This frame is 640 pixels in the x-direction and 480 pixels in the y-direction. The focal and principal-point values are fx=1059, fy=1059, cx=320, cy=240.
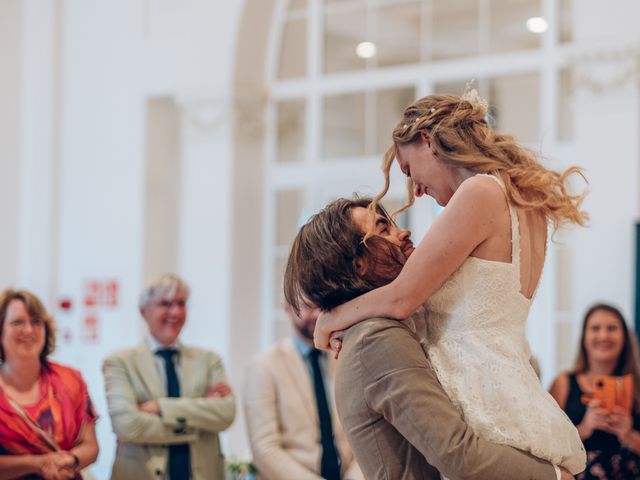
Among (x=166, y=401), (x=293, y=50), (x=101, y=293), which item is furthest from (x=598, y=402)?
(x=101, y=293)

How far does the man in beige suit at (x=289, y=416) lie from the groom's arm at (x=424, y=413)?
7.70ft

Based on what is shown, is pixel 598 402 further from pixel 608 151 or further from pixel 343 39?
pixel 343 39

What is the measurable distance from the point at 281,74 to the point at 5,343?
4.08 m

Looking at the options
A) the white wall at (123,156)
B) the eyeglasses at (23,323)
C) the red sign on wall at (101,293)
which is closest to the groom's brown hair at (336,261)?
the eyeglasses at (23,323)

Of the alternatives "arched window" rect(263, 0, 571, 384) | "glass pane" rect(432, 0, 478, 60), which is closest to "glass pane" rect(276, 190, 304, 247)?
"arched window" rect(263, 0, 571, 384)

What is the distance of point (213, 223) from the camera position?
761 cm

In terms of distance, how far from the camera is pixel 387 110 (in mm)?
7375

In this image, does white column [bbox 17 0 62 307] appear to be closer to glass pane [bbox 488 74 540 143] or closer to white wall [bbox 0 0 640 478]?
white wall [bbox 0 0 640 478]

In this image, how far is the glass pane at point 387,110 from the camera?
24.0 ft

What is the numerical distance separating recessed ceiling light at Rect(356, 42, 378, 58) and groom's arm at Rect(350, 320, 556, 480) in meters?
5.56

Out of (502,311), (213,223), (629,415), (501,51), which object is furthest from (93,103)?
(502,311)

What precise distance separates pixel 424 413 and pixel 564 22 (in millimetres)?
5095

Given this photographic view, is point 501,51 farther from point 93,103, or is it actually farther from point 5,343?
point 5,343

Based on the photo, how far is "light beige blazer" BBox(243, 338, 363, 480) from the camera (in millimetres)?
4453
